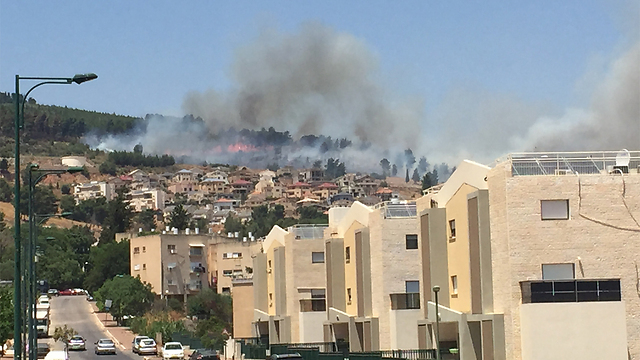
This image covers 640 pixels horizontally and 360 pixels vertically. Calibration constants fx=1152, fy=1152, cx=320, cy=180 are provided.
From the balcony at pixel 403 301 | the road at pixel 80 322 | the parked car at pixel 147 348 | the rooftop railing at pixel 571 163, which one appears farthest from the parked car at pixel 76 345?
the rooftop railing at pixel 571 163

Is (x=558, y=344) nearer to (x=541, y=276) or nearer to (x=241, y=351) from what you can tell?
(x=541, y=276)

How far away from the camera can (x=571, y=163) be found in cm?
4250

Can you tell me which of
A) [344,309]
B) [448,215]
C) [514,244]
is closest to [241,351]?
[344,309]

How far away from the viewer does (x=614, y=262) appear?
40844mm

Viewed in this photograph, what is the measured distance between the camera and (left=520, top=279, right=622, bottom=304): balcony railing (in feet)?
132

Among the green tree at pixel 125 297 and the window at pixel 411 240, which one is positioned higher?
the window at pixel 411 240

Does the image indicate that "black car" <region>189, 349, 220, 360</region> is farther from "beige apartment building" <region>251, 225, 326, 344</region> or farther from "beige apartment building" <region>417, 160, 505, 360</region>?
"beige apartment building" <region>417, 160, 505, 360</region>

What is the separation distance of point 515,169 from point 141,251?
116 metres

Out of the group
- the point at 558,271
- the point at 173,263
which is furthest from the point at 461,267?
the point at 173,263

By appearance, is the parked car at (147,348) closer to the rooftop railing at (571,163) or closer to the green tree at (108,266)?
the rooftop railing at (571,163)

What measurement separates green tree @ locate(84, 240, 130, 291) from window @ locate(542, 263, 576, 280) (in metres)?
127

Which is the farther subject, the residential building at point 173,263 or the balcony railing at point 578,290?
the residential building at point 173,263

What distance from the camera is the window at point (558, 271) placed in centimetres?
4091

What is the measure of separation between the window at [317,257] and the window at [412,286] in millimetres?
19435
